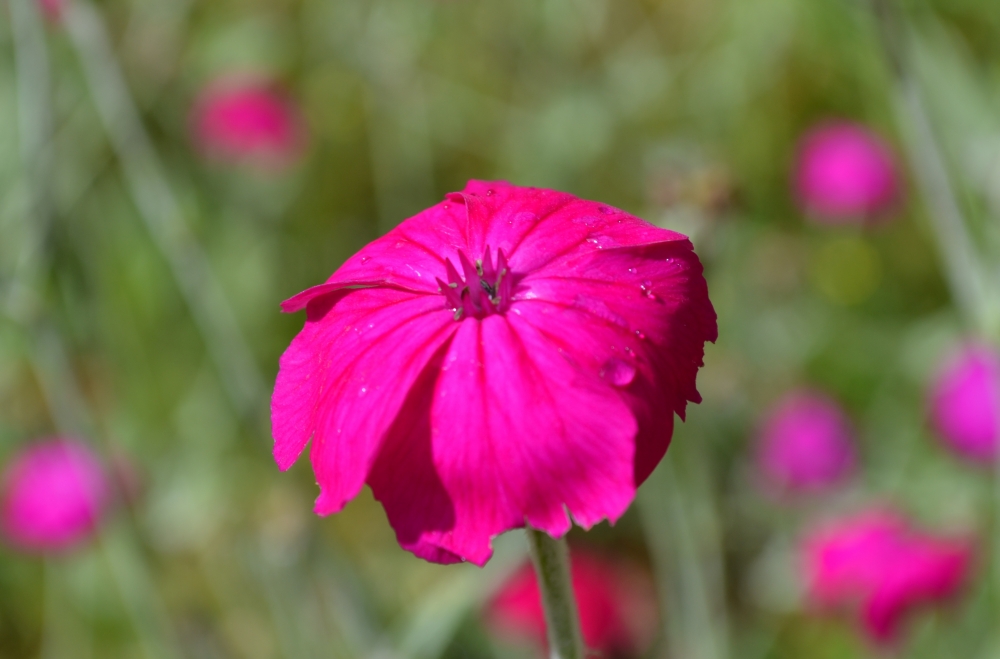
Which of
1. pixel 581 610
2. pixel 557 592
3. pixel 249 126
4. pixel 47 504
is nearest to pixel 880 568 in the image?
pixel 581 610

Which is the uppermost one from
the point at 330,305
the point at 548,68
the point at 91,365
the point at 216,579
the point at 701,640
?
the point at 330,305

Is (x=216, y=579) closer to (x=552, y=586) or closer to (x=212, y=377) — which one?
(x=212, y=377)

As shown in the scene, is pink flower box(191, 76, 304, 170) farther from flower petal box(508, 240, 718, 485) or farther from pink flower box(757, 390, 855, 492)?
flower petal box(508, 240, 718, 485)

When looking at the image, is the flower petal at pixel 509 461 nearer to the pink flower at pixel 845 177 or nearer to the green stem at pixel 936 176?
the green stem at pixel 936 176

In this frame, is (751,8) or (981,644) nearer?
(981,644)

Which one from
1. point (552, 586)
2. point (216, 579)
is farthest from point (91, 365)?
point (552, 586)

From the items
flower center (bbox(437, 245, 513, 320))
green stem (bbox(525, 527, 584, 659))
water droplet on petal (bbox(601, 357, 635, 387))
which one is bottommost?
green stem (bbox(525, 527, 584, 659))

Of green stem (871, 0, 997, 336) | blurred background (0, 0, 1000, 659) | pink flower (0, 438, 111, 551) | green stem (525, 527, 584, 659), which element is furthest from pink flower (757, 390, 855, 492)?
green stem (525, 527, 584, 659)

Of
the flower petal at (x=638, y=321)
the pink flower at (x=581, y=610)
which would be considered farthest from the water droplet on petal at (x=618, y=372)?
the pink flower at (x=581, y=610)
